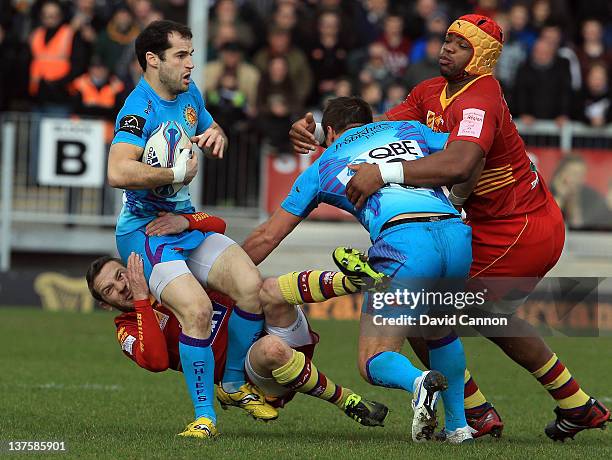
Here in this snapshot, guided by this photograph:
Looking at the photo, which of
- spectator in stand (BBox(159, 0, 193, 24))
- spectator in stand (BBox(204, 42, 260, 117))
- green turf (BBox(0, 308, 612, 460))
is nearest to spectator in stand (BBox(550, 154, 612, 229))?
green turf (BBox(0, 308, 612, 460))

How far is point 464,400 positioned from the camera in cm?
834

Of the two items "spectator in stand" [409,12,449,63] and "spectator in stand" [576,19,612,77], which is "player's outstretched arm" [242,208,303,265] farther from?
"spectator in stand" [576,19,612,77]

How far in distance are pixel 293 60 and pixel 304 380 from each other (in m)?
9.87

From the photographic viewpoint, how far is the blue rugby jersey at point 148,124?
8047 millimetres

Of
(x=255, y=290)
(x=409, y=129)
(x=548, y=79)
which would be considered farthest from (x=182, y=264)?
(x=548, y=79)

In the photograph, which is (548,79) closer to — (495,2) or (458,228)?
(495,2)

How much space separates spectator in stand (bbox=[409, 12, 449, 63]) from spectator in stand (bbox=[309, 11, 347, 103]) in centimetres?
95

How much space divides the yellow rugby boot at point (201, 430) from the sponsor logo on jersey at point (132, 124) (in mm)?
1717

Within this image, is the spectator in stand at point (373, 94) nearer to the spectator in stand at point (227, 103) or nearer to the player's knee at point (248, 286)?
the spectator in stand at point (227, 103)

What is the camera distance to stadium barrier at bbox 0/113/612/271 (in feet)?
53.5

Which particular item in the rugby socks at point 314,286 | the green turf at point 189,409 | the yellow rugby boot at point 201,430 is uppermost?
the rugby socks at point 314,286

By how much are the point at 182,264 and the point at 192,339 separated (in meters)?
0.48

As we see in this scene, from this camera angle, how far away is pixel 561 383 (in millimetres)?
8289

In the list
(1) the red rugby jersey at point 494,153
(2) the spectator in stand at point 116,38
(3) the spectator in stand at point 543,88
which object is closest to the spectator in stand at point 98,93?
(2) the spectator in stand at point 116,38
